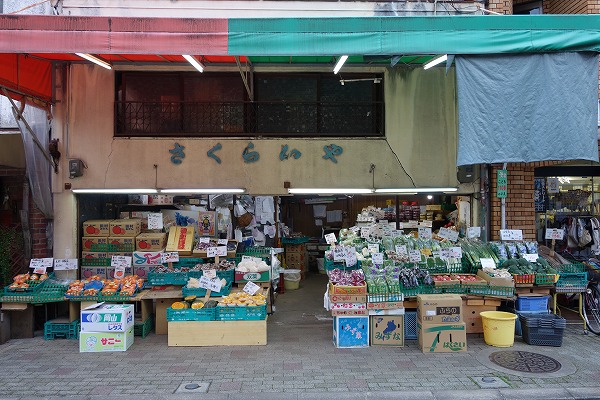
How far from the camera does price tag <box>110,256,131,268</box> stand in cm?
912

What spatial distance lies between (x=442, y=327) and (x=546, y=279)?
8.19 feet

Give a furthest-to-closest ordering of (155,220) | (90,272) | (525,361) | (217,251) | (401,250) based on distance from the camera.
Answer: (155,220) → (90,272) → (217,251) → (401,250) → (525,361)

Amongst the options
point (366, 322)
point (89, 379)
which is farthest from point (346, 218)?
point (89, 379)

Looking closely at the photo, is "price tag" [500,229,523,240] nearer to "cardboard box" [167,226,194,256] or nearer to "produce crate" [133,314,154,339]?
"cardboard box" [167,226,194,256]

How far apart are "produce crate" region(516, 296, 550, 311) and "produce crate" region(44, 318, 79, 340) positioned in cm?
874

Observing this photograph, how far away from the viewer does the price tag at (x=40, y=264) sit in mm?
8758

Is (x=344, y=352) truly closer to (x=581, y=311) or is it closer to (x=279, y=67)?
(x=581, y=311)

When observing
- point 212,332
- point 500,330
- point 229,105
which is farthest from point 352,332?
point 229,105

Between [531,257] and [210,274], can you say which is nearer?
[210,274]

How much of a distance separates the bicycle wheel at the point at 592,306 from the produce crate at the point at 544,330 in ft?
3.96

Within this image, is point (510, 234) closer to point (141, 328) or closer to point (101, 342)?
point (141, 328)

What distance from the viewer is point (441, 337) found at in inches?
297

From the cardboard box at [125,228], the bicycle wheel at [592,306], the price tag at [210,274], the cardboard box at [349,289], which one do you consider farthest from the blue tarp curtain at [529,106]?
the cardboard box at [125,228]

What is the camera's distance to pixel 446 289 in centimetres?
823
